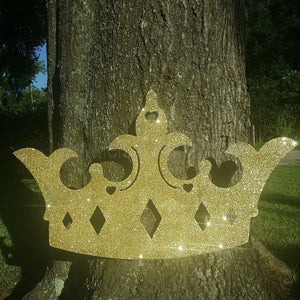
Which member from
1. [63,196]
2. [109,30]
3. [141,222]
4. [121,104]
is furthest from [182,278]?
[109,30]

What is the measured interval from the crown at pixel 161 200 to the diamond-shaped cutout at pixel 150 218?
11 centimetres

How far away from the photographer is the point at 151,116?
170 centimetres

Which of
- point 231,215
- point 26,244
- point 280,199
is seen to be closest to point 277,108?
point 280,199

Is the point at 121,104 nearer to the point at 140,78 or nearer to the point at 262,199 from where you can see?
the point at 140,78

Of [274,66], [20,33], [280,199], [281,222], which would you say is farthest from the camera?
[274,66]

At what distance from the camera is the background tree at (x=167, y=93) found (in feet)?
5.63

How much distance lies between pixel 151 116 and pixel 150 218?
0.49 metres

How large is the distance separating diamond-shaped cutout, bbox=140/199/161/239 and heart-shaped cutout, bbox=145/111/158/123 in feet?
1.34

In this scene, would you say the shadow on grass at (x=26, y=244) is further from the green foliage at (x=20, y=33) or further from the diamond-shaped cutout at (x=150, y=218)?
the green foliage at (x=20, y=33)

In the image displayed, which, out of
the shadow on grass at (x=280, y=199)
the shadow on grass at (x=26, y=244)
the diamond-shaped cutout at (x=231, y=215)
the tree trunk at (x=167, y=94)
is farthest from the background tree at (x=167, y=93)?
the shadow on grass at (x=280, y=199)

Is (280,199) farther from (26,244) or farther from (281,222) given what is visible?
(26,244)

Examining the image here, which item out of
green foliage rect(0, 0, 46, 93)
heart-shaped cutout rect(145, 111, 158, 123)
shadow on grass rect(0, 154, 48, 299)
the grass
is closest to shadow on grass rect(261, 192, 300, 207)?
the grass

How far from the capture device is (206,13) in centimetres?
173

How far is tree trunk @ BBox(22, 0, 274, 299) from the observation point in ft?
5.63
